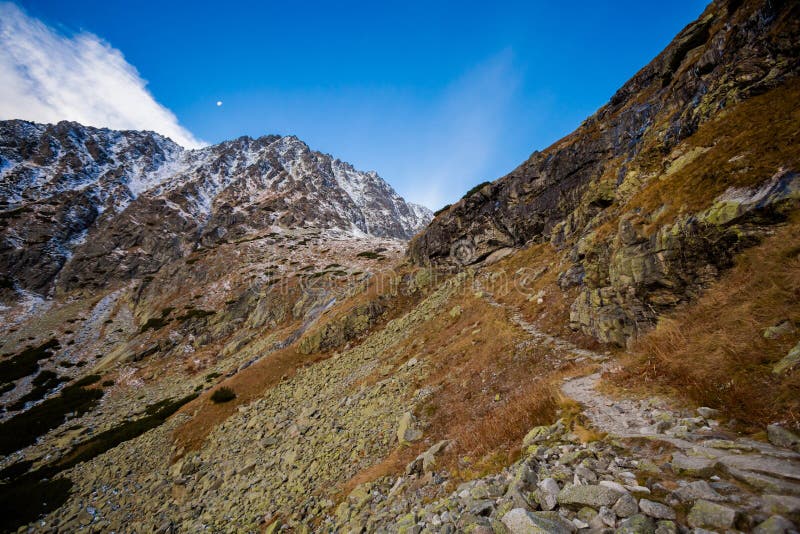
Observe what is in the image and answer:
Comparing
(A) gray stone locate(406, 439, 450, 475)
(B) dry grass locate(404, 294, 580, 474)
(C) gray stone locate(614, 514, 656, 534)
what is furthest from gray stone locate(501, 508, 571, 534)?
(A) gray stone locate(406, 439, 450, 475)

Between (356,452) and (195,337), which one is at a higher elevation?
(195,337)

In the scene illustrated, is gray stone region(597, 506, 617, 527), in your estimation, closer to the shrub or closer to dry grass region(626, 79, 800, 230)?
dry grass region(626, 79, 800, 230)

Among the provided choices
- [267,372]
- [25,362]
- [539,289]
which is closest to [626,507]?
[539,289]

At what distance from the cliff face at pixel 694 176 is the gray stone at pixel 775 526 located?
8.63m

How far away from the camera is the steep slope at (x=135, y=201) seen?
9825 centimetres

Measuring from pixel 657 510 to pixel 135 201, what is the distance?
168m

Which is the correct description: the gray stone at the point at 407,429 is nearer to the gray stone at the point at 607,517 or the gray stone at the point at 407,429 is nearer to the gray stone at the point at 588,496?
the gray stone at the point at 588,496

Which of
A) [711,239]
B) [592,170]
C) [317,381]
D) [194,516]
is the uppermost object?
[592,170]

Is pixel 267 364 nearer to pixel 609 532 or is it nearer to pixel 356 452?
pixel 356 452

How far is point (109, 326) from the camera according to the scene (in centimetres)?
6600

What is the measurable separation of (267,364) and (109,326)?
61722 millimetres

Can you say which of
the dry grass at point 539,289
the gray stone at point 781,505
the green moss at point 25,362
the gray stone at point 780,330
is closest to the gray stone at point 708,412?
the gray stone at point 780,330

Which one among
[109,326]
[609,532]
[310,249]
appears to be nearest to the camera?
[609,532]

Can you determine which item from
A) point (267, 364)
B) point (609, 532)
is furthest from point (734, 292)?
point (267, 364)
